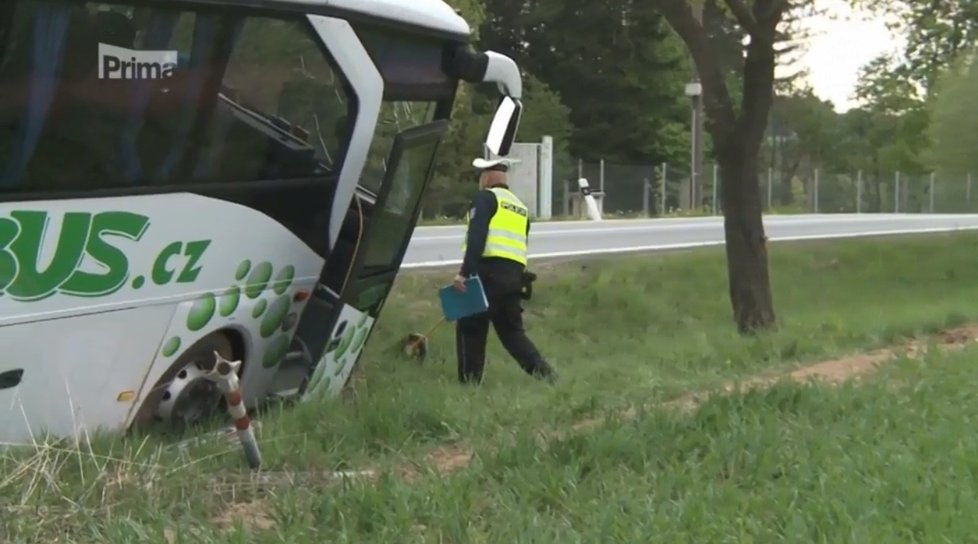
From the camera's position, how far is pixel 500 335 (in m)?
9.90

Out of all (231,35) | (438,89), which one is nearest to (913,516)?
(231,35)

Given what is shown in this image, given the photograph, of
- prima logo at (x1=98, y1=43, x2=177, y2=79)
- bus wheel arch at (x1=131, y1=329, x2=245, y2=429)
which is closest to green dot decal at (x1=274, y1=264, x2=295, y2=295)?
bus wheel arch at (x1=131, y1=329, x2=245, y2=429)

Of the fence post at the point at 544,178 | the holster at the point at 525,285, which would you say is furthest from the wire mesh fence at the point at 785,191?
the holster at the point at 525,285

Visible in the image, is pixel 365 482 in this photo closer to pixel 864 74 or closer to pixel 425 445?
pixel 425 445

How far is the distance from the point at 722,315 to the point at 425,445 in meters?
11.7

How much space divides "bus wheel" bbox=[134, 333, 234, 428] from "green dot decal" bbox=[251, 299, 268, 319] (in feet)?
0.76

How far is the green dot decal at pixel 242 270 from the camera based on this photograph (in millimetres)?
7410

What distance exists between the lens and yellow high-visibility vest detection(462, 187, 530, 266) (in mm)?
9578

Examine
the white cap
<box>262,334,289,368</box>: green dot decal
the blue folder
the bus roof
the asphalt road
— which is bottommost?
the asphalt road

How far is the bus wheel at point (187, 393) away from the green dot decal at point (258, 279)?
31cm

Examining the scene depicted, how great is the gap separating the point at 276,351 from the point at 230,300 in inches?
28.5

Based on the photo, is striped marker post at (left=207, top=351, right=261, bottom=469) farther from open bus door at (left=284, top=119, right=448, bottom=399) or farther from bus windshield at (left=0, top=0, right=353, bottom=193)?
open bus door at (left=284, top=119, right=448, bottom=399)

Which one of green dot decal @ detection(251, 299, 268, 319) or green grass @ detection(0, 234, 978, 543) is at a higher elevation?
green dot decal @ detection(251, 299, 268, 319)

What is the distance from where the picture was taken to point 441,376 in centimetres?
1053
